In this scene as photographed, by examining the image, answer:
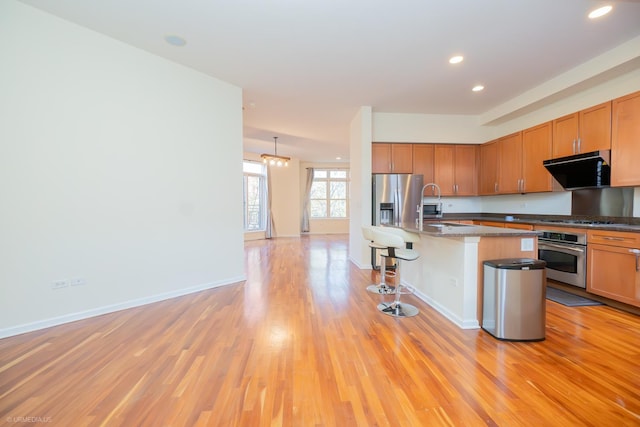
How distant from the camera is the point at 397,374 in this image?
189 cm

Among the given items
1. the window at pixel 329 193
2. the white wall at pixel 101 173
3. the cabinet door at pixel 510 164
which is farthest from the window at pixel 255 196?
the cabinet door at pixel 510 164

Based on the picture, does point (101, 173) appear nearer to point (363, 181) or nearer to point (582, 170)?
A: point (363, 181)

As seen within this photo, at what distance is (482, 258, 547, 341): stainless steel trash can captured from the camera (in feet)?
7.70

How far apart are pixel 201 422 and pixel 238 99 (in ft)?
13.4

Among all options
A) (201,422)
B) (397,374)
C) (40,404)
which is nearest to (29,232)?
(40,404)

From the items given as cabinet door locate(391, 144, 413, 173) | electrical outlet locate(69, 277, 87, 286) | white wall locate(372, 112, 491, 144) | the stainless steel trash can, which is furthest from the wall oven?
electrical outlet locate(69, 277, 87, 286)

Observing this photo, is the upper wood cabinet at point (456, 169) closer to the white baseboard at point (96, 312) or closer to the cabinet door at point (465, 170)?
the cabinet door at point (465, 170)

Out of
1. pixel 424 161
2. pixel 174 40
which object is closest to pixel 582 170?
pixel 424 161

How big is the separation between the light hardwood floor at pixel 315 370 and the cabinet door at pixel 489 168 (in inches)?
107

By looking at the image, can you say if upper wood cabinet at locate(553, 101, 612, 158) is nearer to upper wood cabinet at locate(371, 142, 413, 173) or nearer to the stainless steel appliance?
the stainless steel appliance

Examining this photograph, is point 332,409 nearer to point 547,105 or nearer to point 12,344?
point 12,344

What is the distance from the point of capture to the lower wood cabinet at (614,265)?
2818 mm

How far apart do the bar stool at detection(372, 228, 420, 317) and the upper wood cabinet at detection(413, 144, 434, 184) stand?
2.59m

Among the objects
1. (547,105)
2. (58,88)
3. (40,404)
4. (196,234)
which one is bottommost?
(40,404)
